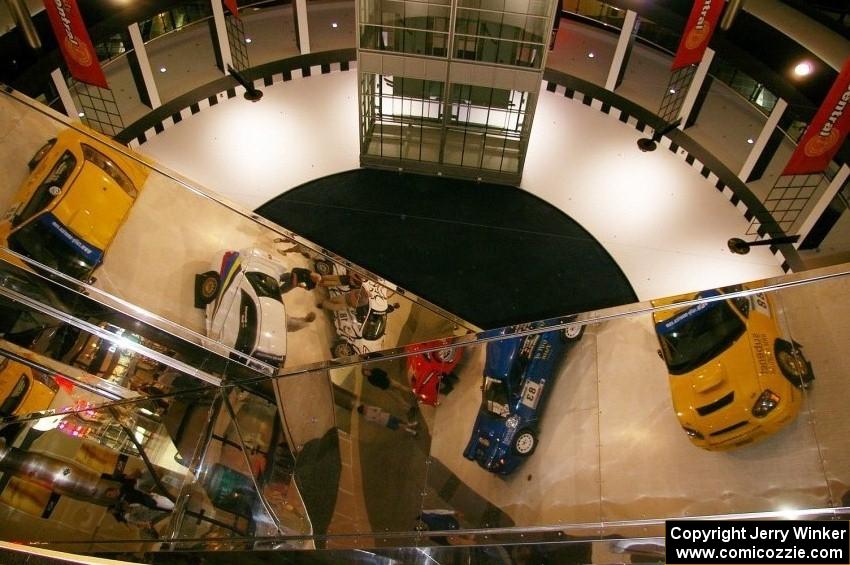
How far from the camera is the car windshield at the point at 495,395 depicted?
532 cm

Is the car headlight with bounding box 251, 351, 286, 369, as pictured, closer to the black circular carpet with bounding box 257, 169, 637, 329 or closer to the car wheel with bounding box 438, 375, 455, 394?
the car wheel with bounding box 438, 375, 455, 394

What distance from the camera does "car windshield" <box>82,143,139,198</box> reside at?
5.52 m

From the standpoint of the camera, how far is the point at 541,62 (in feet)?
34.2

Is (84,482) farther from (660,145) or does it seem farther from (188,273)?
(660,145)

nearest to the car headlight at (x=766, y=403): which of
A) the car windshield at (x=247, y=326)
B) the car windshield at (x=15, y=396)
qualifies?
the car windshield at (x=247, y=326)

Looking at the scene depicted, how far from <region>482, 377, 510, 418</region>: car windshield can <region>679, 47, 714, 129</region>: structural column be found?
27.1ft

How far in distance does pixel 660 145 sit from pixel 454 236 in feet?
14.4

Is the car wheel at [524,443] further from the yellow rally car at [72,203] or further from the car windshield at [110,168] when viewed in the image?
the car windshield at [110,168]

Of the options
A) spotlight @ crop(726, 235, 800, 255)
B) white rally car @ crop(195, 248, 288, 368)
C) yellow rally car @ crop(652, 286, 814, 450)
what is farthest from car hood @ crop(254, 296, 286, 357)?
spotlight @ crop(726, 235, 800, 255)

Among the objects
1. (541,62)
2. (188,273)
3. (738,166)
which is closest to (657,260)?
(738,166)

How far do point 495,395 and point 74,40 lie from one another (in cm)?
773

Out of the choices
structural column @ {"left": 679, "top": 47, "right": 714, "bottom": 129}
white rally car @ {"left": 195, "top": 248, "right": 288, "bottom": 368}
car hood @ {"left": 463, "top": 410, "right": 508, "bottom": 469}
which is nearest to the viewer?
car hood @ {"left": 463, "top": 410, "right": 508, "bottom": 469}

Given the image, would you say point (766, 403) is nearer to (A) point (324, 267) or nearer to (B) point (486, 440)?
(B) point (486, 440)

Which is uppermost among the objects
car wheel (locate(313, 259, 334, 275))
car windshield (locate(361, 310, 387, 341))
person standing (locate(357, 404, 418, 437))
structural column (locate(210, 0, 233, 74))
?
structural column (locate(210, 0, 233, 74))
